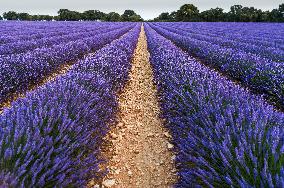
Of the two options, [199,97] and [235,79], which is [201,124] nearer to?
[199,97]

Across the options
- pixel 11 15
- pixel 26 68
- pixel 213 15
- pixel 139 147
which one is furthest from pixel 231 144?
pixel 11 15

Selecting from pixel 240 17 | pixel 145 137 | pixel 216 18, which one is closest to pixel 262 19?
pixel 240 17

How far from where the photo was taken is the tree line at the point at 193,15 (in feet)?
188

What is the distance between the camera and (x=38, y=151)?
2439 millimetres

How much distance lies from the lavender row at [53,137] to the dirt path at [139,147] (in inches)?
11.7

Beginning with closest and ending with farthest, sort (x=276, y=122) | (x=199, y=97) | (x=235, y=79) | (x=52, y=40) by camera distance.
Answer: (x=276, y=122) → (x=199, y=97) → (x=235, y=79) → (x=52, y=40)

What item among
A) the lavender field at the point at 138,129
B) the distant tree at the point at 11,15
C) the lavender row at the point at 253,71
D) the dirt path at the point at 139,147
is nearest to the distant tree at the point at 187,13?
the distant tree at the point at 11,15

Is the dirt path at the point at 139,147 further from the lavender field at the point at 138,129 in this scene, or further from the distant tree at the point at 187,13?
the distant tree at the point at 187,13

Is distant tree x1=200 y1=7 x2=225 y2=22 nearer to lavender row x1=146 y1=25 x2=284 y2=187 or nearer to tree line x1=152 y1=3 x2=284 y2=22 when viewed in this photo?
tree line x1=152 y1=3 x2=284 y2=22

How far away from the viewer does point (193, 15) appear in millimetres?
69625

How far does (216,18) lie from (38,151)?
6548cm

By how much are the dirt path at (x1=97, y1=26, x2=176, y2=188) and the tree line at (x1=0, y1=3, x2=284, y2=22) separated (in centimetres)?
5657

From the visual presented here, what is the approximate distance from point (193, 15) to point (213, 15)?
6.65 metres

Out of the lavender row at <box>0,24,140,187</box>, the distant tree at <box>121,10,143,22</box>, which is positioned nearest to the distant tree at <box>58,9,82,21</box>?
the distant tree at <box>121,10,143,22</box>
